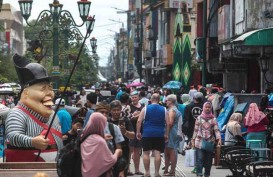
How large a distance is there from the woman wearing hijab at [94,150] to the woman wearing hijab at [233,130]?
10.2 m

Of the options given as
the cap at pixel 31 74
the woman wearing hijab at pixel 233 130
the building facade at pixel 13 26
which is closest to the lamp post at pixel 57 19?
the woman wearing hijab at pixel 233 130

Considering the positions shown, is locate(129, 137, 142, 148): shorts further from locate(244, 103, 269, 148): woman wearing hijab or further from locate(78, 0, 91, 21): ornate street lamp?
locate(78, 0, 91, 21): ornate street lamp

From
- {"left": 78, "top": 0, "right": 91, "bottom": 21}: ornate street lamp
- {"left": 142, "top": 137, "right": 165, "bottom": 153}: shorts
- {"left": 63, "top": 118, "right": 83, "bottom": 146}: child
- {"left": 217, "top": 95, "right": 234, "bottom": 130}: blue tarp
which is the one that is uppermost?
{"left": 78, "top": 0, "right": 91, "bottom": 21}: ornate street lamp

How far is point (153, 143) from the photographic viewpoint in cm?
1970

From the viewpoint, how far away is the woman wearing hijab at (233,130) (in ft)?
70.0

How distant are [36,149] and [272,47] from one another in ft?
56.3

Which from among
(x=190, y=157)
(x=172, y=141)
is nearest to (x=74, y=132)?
(x=172, y=141)

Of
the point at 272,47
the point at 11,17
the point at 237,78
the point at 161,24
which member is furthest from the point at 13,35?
the point at 272,47

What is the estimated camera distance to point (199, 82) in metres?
57.5

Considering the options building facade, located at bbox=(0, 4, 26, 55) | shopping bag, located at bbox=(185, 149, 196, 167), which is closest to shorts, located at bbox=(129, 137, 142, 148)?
shopping bag, located at bbox=(185, 149, 196, 167)

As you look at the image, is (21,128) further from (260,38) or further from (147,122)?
(260,38)

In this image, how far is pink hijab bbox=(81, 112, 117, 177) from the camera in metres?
11.2

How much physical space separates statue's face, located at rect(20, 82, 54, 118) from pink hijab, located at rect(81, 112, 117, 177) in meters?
1.27

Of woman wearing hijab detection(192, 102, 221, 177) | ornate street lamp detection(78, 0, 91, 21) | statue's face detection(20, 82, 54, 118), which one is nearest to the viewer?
statue's face detection(20, 82, 54, 118)
